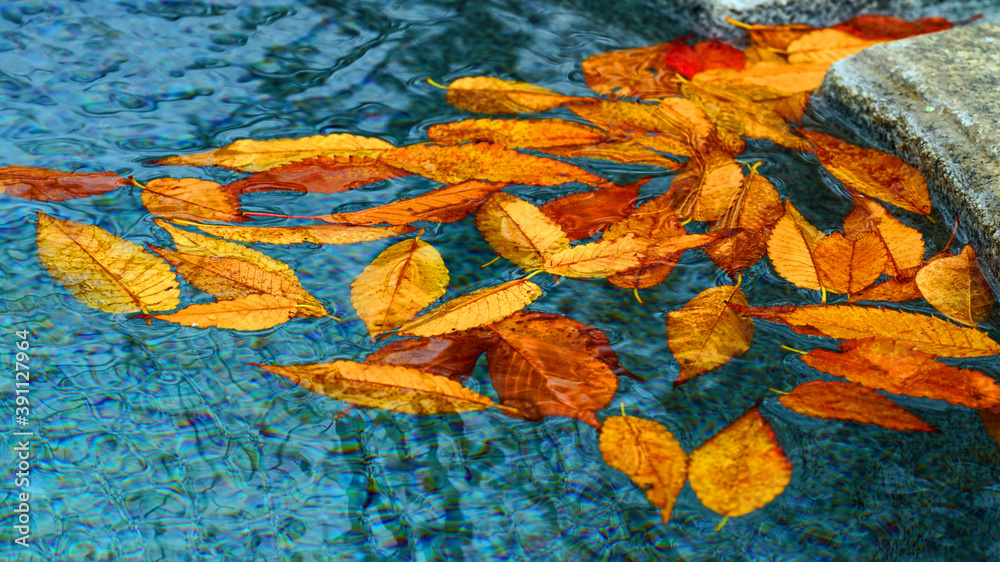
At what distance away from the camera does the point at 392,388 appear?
0.85 m

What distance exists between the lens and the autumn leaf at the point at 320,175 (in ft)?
3.84

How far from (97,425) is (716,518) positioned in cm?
72

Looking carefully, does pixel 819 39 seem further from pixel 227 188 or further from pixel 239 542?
pixel 239 542

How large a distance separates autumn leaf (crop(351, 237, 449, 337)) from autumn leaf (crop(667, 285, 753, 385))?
1.10ft

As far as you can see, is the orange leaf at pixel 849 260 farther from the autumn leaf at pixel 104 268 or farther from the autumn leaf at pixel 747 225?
the autumn leaf at pixel 104 268

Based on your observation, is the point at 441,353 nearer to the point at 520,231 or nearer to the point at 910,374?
the point at 520,231

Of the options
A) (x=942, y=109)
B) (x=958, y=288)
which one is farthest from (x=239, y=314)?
(x=942, y=109)

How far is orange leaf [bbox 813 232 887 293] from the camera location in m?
1.00

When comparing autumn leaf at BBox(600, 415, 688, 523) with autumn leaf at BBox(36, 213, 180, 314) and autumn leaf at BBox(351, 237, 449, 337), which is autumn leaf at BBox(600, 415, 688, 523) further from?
autumn leaf at BBox(36, 213, 180, 314)

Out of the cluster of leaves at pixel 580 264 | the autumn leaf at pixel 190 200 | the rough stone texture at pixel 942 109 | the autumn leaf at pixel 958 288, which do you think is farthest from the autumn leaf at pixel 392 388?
the rough stone texture at pixel 942 109

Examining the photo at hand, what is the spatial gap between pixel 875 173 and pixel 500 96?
73 centimetres

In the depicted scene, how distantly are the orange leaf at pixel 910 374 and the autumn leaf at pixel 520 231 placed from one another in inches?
16.0

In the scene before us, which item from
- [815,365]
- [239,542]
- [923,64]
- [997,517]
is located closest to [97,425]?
[239,542]

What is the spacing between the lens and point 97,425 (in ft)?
2.68
